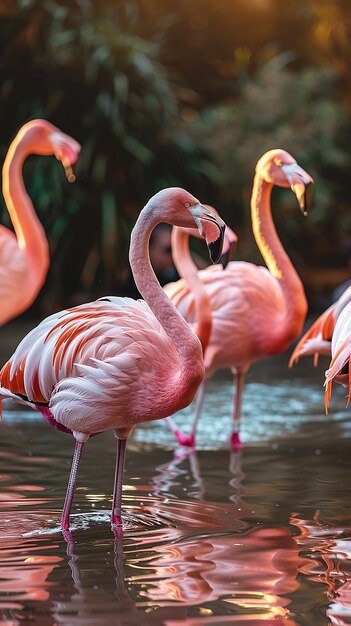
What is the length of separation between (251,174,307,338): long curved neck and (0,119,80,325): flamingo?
3.27 ft

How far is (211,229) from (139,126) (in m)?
9.33

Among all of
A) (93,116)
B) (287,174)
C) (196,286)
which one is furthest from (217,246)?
(93,116)

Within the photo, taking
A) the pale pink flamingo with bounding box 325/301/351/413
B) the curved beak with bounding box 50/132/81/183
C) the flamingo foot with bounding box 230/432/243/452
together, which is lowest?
the flamingo foot with bounding box 230/432/243/452

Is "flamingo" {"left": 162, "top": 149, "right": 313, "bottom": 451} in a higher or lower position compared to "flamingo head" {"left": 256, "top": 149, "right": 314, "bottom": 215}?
lower

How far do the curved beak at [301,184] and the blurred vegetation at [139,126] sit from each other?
20.6 ft

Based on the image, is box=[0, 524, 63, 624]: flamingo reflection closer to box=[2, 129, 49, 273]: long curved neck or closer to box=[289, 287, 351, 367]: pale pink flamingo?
box=[289, 287, 351, 367]: pale pink flamingo

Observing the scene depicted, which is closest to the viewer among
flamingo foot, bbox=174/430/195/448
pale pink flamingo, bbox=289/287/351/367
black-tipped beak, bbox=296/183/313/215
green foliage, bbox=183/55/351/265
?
pale pink flamingo, bbox=289/287/351/367

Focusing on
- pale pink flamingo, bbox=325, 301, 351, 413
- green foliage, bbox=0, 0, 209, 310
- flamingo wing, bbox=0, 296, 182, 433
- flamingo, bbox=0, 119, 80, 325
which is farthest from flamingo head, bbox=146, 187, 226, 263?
green foliage, bbox=0, 0, 209, 310

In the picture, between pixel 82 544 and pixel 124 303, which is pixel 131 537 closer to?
pixel 82 544

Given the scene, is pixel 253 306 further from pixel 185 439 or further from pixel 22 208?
pixel 22 208

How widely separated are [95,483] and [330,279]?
29.9 feet

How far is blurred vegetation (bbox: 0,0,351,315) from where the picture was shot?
12.4 m

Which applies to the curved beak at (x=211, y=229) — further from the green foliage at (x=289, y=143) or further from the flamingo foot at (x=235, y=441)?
the green foliage at (x=289, y=143)

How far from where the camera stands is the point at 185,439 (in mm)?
5551
